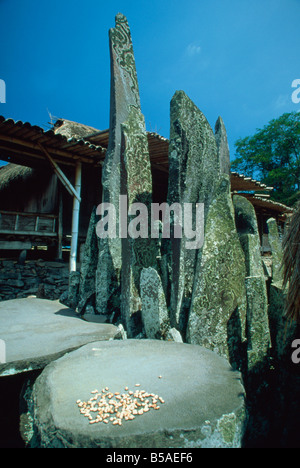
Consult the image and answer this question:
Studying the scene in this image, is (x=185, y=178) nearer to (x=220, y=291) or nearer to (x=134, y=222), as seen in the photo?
(x=134, y=222)

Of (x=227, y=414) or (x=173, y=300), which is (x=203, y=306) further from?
(x=227, y=414)

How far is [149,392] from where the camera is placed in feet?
5.61

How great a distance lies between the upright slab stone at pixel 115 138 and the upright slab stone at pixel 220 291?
1.44 metres

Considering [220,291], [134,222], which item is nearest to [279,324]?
[220,291]

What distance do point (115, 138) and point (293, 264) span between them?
9.95ft

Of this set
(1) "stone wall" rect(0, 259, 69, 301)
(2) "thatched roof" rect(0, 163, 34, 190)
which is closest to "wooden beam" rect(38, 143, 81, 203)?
(1) "stone wall" rect(0, 259, 69, 301)

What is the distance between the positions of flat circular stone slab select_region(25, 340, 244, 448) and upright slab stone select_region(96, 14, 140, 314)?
4.76 ft

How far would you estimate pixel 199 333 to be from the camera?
8.68 ft

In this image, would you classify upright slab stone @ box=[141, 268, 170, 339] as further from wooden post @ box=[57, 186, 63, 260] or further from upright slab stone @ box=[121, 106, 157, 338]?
wooden post @ box=[57, 186, 63, 260]

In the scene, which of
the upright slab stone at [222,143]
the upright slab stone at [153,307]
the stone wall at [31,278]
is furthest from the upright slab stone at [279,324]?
the stone wall at [31,278]

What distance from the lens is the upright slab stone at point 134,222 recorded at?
314 cm

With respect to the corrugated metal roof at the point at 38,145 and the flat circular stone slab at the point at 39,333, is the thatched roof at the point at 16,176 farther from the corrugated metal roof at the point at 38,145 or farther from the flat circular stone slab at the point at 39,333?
the flat circular stone slab at the point at 39,333
